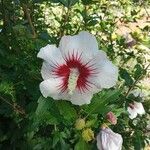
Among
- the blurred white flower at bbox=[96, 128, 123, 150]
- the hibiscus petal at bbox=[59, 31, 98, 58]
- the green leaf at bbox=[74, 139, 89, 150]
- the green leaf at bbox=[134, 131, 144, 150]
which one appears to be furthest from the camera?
the green leaf at bbox=[134, 131, 144, 150]

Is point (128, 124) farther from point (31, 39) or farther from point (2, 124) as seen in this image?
point (31, 39)

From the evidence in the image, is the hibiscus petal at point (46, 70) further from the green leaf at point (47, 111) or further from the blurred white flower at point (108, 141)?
the blurred white flower at point (108, 141)

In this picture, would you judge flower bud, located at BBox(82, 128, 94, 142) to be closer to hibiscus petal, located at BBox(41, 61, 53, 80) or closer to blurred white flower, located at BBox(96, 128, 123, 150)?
blurred white flower, located at BBox(96, 128, 123, 150)

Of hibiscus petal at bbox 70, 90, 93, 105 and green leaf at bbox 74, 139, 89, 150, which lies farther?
green leaf at bbox 74, 139, 89, 150

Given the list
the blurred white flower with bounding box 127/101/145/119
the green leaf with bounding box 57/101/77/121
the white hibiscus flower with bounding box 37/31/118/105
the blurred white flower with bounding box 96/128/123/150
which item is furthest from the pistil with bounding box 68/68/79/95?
the blurred white flower with bounding box 127/101/145/119

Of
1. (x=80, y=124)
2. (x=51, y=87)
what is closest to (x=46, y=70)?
(x=51, y=87)

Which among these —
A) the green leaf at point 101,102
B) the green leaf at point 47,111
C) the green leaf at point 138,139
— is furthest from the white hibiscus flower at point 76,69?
the green leaf at point 138,139

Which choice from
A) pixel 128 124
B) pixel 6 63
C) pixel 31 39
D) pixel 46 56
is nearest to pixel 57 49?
pixel 46 56
